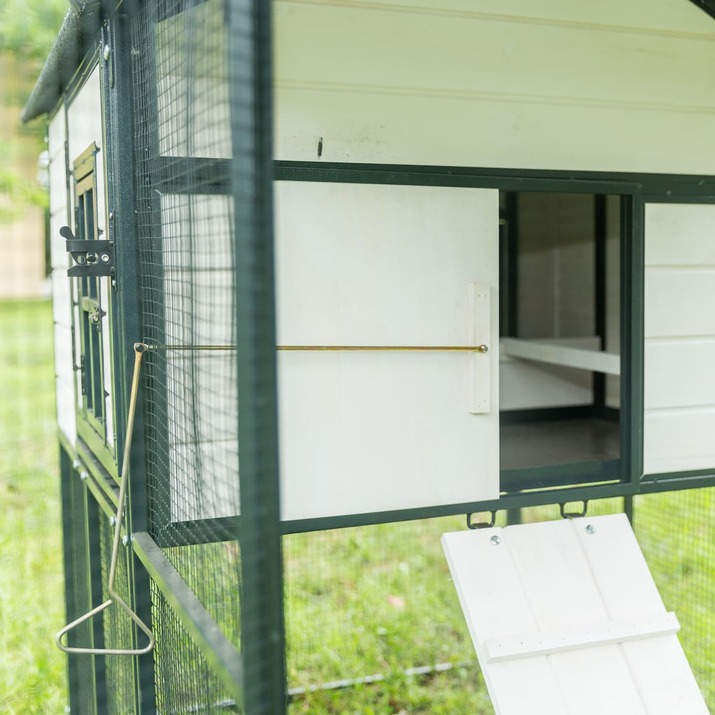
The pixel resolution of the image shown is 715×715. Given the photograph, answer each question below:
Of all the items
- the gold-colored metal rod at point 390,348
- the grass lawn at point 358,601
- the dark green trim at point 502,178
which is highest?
the dark green trim at point 502,178

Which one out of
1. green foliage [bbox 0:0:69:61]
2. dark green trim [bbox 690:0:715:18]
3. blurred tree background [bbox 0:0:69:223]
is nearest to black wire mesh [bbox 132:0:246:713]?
blurred tree background [bbox 0:0:69:223]

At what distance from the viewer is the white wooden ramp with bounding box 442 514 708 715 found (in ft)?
7.41

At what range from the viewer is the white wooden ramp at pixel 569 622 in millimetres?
2258

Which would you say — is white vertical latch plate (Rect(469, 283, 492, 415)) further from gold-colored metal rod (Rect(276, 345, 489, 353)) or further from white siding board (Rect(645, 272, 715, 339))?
white siding board (Rect(645, 272, 715, 339))

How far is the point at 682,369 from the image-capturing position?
107 inches

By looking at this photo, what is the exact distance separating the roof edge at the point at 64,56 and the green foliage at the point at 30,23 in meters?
1.17

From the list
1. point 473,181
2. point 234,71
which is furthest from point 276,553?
point 473,181

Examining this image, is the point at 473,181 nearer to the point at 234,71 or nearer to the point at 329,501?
the point at 329,501

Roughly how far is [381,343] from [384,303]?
0.11 m

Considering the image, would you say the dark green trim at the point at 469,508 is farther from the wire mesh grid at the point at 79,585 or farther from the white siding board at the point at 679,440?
the wire mesh grid at the point at 79,585

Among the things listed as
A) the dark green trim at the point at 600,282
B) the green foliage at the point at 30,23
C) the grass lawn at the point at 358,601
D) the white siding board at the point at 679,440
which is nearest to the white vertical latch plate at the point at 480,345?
the white siding board at the point at 679,440

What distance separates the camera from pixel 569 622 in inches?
94.6

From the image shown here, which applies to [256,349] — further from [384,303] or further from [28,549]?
[28,549]

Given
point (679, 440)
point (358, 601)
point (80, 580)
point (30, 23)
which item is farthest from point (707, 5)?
point (30, 23)
